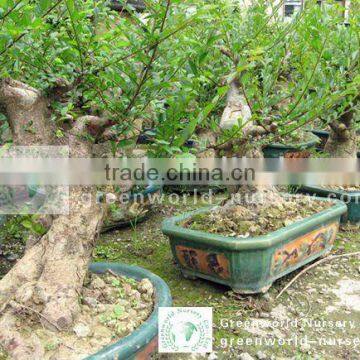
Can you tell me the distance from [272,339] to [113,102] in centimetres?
118

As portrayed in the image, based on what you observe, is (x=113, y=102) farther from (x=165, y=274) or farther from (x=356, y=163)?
(x=356, y=163)

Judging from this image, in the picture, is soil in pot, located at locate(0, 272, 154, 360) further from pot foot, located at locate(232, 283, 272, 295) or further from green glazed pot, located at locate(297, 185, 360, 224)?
green glazed pot, located at locate(297, 185, 360, 224)

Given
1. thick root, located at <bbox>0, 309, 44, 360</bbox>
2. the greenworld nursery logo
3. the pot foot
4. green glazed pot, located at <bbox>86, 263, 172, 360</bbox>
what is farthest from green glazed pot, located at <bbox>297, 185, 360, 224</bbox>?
thick root, located at <bbox>0, 309, 44, 360</bbox>

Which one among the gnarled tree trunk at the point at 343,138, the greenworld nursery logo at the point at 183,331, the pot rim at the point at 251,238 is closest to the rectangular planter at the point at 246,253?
the pot rim at the point at 251,238

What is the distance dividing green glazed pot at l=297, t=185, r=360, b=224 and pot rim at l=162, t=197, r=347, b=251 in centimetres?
63

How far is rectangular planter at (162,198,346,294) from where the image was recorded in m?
2.06

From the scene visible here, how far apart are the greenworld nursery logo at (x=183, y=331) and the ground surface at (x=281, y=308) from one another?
11 cm

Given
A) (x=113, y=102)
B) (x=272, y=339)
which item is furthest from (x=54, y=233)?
(x=272, y=339)

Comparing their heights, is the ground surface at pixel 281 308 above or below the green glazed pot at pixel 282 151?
below

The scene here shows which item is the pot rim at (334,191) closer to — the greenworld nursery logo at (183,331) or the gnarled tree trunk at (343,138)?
the gnarled tree trunk at (343,138)

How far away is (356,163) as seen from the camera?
3.16 meters

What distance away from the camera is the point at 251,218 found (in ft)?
7.68

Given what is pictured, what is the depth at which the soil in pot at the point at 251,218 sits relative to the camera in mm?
2251

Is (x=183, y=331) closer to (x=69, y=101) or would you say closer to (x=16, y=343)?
(x=16, y=343)
